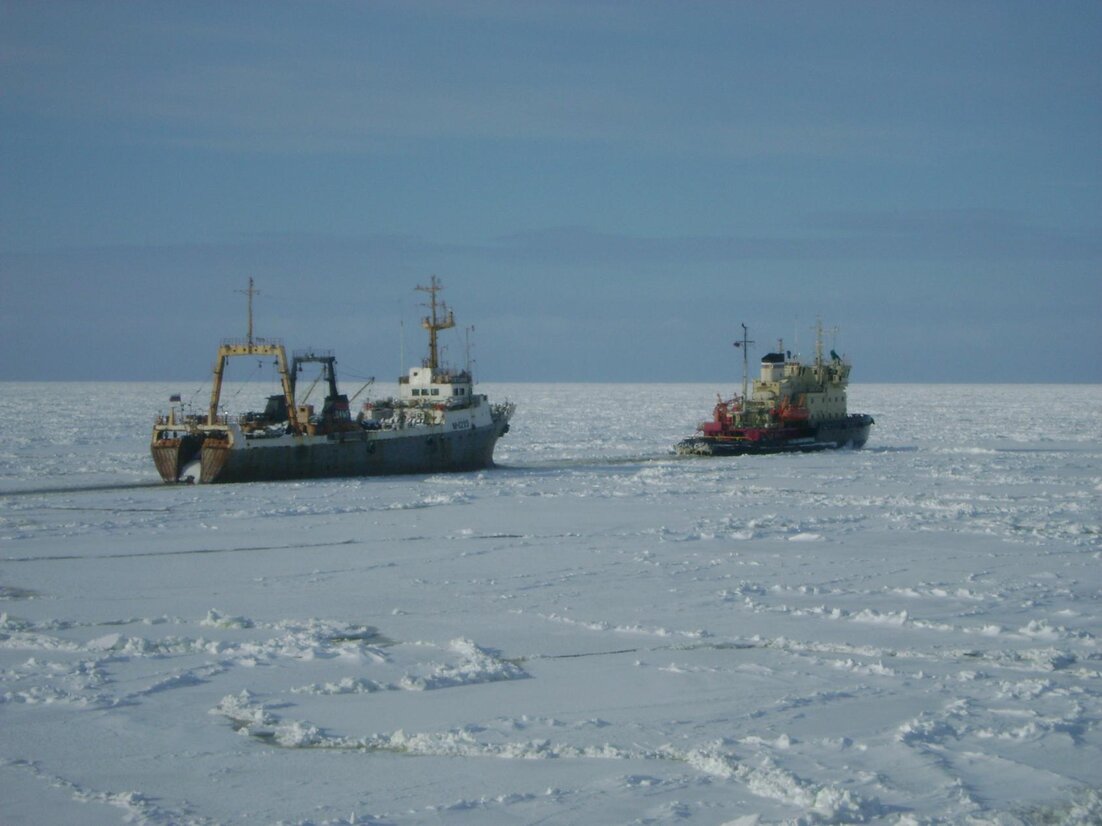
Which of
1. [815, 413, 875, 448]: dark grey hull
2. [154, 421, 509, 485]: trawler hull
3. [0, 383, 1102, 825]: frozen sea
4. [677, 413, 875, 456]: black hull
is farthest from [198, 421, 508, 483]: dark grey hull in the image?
[815, 413, 875, 448]: dark grey hull

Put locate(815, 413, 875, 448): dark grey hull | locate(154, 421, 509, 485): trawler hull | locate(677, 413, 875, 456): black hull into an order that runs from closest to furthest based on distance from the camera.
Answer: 1. locate(154, 421, 509, 485): trawler hull
2. locate(677, 413, 875, 456): black hull
3. locate(815, 413, 875, 448): dark grey hull

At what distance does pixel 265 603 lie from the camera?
1583 centimetres

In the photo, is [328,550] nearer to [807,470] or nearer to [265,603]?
[265,603]

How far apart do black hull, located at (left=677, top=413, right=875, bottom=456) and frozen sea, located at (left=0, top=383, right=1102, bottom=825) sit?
19.7m

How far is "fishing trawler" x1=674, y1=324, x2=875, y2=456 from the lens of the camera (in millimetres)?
47969

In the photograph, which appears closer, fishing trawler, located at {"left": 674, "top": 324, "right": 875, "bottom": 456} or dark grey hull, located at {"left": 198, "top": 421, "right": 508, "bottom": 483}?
dark grey hull, located at {"left": 198, "top": 421, "right": 508, "bottom": 483}

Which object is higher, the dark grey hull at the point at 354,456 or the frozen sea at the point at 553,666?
the dark grey hull at the point at 354,456

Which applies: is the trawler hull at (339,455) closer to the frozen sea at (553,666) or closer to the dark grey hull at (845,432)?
the frozen sea at (553,666)

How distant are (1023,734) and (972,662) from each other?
Answer: 8.04 ft

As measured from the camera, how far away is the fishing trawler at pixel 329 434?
35094 mm

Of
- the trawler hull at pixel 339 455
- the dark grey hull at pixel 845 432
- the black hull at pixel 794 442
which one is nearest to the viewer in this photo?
the trawler hull at pixel 339 455

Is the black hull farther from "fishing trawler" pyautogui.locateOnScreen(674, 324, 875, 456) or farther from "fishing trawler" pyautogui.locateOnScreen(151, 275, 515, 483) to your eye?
"fishing trawler" pyautogui.locateOnScreen(151, 275, 515, 483)

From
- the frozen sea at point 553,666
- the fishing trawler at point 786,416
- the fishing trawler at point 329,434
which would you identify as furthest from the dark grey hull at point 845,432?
the frozen sea at point 553,666

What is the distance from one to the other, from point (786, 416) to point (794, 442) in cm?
157
